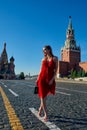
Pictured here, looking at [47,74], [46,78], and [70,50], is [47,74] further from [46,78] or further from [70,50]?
[70,50]

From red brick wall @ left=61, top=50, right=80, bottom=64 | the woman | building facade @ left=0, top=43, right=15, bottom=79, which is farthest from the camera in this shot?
red brick wall @ left=61, top=50, right=80, bottom=64

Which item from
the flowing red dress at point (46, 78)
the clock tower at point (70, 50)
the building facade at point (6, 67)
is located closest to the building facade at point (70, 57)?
the clock tower at point (70, 50)

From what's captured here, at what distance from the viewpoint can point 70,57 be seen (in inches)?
6732

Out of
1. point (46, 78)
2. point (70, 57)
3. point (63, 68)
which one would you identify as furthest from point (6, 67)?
point (46, 78)

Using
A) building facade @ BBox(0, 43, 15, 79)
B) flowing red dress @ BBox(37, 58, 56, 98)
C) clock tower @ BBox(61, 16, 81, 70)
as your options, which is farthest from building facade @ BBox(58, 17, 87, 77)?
flowing red dress @ BBox(37, 58, 56, 98)

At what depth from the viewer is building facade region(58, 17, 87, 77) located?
168m

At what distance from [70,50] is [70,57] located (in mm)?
4245

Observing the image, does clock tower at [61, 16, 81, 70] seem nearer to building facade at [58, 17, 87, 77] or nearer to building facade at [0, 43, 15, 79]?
building facade at [58, 17, 87, 77]

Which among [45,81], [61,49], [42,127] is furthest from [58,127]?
[61,49]

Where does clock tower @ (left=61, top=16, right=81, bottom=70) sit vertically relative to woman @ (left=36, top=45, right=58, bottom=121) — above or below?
above

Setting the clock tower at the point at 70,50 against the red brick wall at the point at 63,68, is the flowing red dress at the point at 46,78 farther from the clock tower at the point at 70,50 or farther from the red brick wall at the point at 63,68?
the clock tower at the point at 70,50

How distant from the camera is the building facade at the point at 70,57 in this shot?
168375 millimetres

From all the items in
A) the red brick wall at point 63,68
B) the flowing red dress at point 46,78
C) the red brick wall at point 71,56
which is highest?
the red brick wall at point 71,56

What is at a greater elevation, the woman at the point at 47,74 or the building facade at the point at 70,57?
the building facade at the point at 70,57
